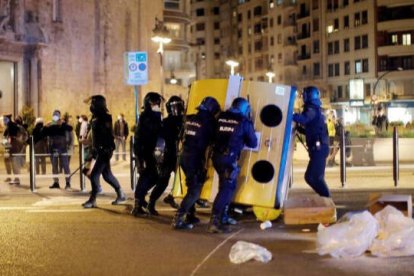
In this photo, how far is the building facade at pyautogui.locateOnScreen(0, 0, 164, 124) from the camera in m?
30.2

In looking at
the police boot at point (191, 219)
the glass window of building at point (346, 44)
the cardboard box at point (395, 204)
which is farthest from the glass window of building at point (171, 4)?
the cardboard box at point (395, 204)

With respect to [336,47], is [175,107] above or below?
below

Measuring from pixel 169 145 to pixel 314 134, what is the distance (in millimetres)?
2361

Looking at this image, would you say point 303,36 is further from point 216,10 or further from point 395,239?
point 395,239

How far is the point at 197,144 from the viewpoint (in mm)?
9594

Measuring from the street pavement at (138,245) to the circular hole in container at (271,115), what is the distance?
5.02ft

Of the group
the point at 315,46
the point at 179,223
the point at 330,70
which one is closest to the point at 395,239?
the point at 179,223

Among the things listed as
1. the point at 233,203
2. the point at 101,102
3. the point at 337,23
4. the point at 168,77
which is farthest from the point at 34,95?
the point at 337,23

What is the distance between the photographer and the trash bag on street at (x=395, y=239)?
8047 millimetres

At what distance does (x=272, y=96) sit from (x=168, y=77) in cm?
5027

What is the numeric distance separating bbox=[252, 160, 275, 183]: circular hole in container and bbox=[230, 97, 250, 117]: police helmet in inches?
43.7

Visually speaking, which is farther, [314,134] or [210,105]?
[314,134]

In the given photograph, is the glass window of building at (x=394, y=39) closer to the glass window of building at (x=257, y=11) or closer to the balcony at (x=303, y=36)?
the balcony at (x=303, y=36)

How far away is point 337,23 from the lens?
82.1 metres
